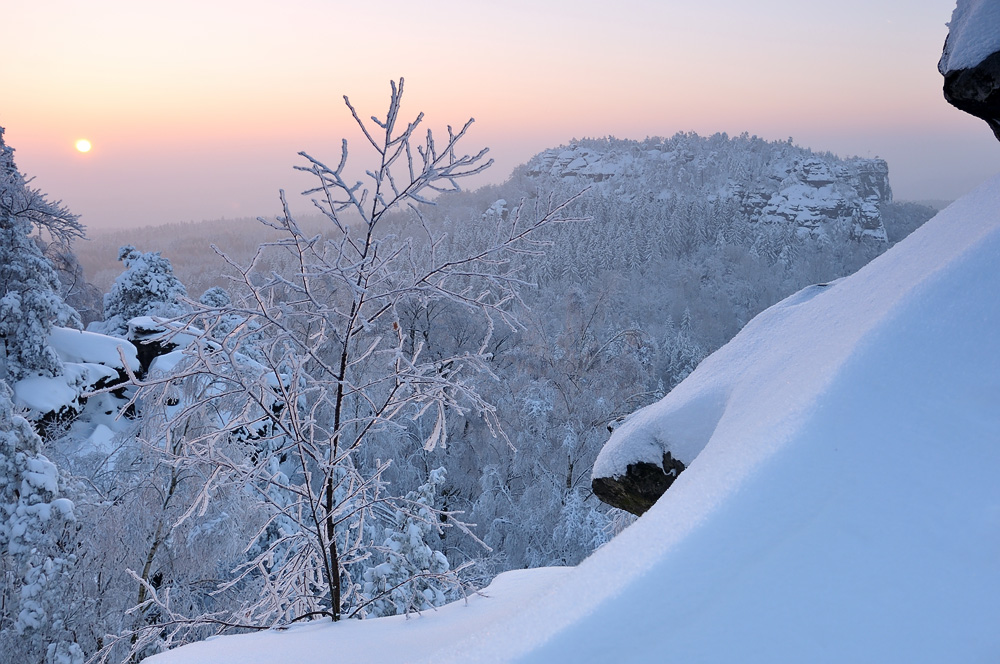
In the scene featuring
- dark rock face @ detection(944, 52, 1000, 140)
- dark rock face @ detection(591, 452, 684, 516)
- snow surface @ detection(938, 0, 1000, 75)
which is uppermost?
snow surface @ detection(938, 0, 1000, 75)

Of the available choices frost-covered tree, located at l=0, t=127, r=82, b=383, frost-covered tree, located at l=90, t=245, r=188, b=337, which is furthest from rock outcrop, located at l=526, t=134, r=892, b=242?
frost-covered tree, located at l=0, t=127, r=82, b=383

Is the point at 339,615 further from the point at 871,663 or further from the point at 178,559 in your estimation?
the point at 178,559

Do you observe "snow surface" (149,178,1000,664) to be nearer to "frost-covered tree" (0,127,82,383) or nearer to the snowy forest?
the snowy forest

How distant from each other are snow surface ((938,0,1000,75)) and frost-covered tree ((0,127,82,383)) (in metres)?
16.5

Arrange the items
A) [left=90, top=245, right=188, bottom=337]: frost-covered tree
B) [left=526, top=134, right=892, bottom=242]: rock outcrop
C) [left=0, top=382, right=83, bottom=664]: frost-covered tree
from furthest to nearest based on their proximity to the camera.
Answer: [left=526, top=134, right=892, bottom=242]: rock outcrop → [left=90, top=245, right=188, bottom=337]: frost-covered tree → [left=0, top=382, right=83, bottom=664]: frost-covered tree

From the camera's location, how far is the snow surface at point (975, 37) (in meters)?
2.68

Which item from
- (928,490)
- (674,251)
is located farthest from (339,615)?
(674,251)

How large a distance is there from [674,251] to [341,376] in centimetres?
6959

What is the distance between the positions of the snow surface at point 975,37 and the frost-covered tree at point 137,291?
21602 millimetres

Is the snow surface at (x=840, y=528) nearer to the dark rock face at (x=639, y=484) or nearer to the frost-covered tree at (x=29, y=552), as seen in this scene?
the dark rock face at (x=639, y=484)

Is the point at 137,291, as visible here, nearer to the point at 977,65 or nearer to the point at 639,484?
the point at 639,484

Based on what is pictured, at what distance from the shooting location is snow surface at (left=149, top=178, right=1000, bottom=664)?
1.28 meters

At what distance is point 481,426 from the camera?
1894 cm

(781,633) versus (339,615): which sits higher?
(781,633)
